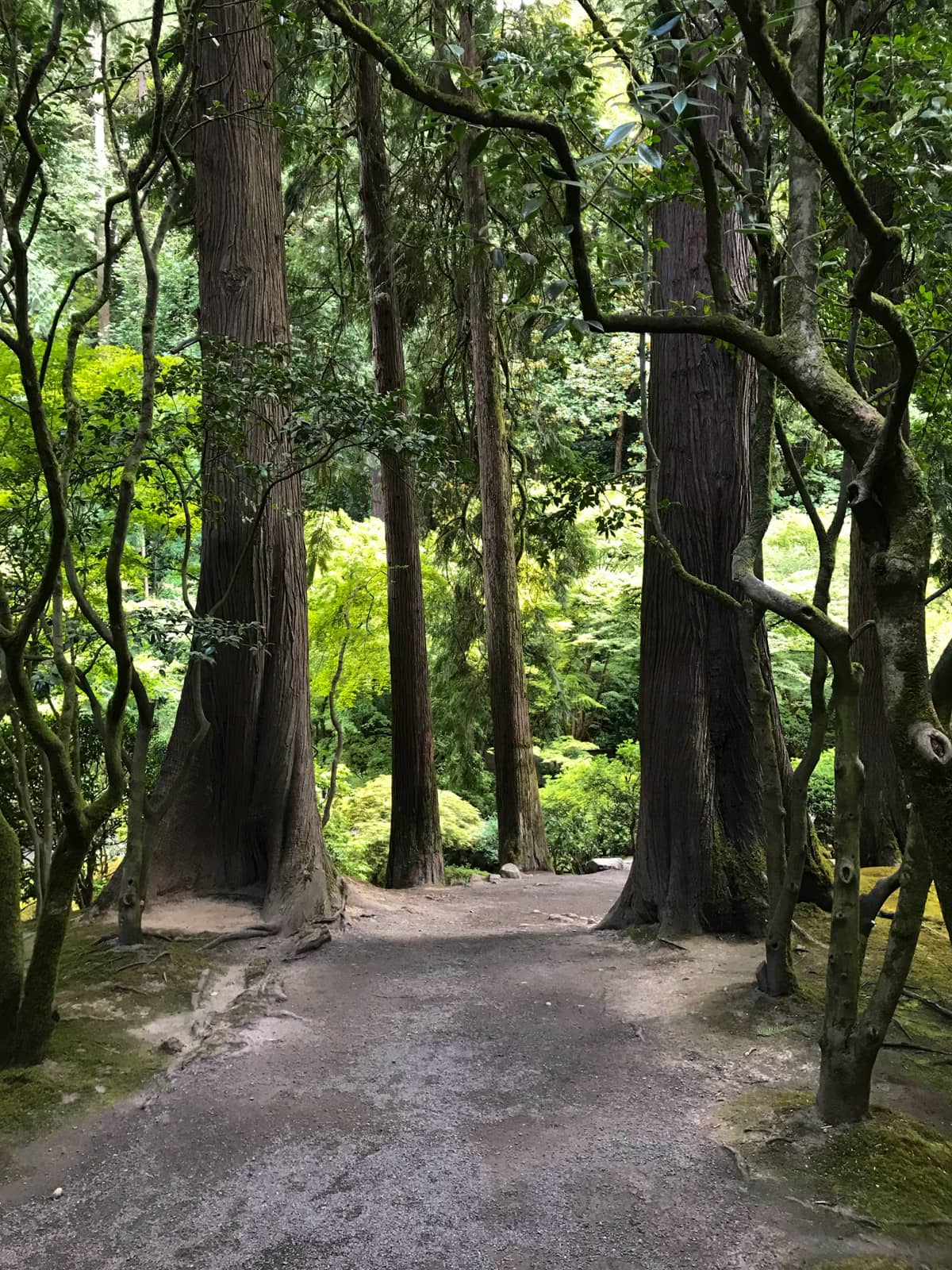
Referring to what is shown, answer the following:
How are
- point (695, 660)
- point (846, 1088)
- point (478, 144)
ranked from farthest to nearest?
1. point (695, 660)
2. point (846, 1088)
3. point (478, 144)

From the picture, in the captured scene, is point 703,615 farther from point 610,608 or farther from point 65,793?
point 610,608

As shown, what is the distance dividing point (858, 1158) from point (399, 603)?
781cm

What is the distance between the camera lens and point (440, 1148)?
3.17 m

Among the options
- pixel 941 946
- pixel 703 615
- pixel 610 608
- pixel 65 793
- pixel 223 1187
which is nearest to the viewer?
pixel 223 1187

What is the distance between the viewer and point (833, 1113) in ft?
9.73

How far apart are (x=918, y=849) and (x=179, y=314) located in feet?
18.8

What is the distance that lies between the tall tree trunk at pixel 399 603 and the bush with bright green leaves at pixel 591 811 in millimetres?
4847


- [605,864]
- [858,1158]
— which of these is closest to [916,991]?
[858,1158]

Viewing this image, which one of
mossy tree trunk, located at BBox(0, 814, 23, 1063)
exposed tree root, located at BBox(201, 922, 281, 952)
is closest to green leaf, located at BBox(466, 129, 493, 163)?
mossy tree trunk, located at BBox(0, 814, 23, 1063)

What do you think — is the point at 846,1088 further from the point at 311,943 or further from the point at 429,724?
the point at 429,724

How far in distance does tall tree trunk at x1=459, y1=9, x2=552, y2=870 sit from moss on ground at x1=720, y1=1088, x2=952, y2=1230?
319 inches

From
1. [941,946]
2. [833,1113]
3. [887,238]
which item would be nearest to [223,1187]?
[833,1113]

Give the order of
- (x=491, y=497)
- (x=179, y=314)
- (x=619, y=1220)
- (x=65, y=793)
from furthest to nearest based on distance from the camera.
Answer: (x=491, y=497)
(x=179, y=314)
(x=65, y=793)
(x=619, y=1220)

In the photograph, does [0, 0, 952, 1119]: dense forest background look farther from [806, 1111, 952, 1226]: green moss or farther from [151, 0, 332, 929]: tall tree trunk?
Answer: [806, 1111, 952, 1226]: green moss
